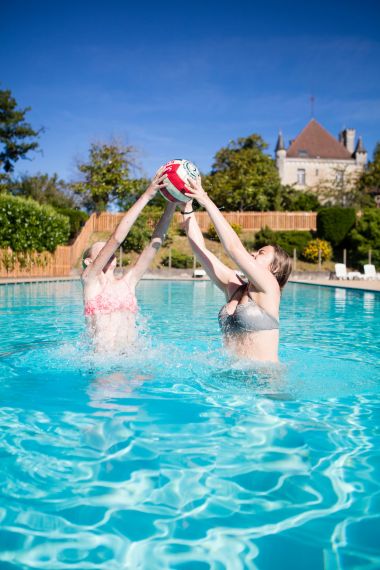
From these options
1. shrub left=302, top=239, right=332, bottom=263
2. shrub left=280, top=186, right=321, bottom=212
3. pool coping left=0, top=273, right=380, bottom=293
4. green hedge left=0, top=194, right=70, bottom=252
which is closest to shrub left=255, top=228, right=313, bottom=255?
shrub left=302, top=239, right=332, bottom=263

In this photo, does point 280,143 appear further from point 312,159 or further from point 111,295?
point 111,295

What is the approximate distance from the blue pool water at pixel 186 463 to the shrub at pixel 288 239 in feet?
88.8

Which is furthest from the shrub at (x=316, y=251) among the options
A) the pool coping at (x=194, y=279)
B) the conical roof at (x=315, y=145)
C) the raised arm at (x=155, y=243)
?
the conical roof at (x=315, y=145)

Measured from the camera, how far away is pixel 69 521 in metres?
2.37

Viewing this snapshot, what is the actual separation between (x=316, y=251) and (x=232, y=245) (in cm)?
2910

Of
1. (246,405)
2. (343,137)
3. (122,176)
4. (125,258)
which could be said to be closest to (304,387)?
(246,405)

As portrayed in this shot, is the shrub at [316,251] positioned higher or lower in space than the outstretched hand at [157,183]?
higher

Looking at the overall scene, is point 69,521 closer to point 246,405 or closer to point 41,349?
point 246,405

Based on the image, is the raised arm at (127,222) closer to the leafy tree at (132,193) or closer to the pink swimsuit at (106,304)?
the pink swimsuit at (106,304)

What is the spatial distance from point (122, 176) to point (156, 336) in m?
32.2

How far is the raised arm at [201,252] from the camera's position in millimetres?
4161

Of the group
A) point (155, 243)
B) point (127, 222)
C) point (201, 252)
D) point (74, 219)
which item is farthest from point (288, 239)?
point (127, 222)

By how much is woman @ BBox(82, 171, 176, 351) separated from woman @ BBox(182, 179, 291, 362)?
0.58m

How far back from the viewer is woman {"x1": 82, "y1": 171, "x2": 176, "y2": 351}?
449cm
